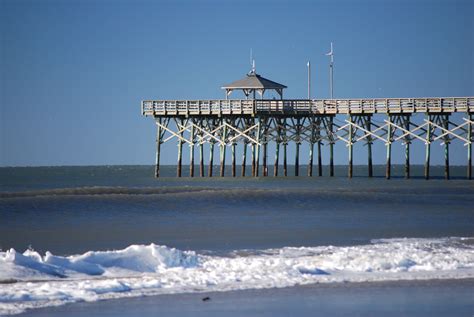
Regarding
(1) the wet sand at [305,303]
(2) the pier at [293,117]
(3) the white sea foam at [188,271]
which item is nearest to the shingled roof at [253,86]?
(2) the pier at [293,117]

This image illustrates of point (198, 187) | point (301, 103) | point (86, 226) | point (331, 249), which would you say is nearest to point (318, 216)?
point (86, 226)

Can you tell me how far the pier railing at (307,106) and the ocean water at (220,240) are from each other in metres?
3.84

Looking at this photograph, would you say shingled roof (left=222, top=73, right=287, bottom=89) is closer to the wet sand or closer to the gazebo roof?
the gazebo roof

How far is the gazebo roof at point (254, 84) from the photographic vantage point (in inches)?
1849

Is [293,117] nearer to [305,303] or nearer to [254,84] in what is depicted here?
[254,84]

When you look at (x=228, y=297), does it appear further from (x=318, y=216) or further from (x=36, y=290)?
(x=318, y=216)

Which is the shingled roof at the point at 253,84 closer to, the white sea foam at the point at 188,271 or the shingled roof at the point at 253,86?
the shingled roof at the point at 253,86

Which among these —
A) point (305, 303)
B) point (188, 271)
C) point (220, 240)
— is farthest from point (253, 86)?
point (305, 303)

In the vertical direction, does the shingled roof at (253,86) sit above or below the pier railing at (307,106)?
above

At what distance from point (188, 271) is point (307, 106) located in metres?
29.0

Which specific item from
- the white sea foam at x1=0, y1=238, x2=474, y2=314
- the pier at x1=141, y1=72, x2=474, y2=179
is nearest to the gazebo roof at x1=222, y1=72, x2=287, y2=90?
the pier at x1=141, y1=72, x2=474, y2=179

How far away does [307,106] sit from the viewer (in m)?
44.8

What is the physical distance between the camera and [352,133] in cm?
4469

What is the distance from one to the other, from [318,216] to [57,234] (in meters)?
8.38
